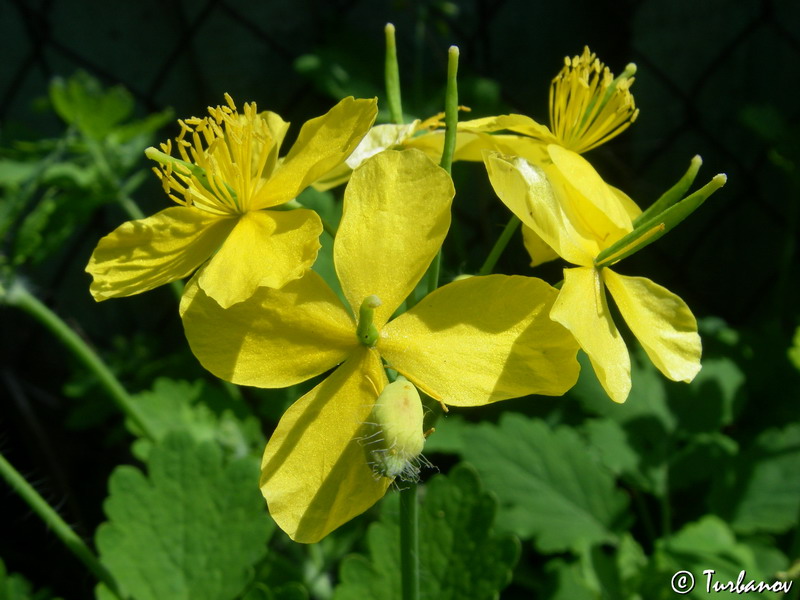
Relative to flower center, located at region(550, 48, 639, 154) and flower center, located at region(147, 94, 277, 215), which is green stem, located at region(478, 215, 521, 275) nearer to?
flower center, located at region(550, 48, 639, 154)

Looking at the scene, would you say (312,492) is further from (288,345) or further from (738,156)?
(738,156)

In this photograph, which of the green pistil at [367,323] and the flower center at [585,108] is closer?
the green pistil at [367,323]

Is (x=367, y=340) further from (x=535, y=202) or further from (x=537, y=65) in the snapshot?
(x=537, y=65)

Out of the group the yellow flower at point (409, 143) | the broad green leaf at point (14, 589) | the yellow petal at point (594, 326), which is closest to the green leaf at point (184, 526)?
the broad green leaf at point (14, 589)

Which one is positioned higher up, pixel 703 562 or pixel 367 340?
pixel 367 340

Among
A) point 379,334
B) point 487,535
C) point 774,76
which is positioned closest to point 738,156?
point 774,76

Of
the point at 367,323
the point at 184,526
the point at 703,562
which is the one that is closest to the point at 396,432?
the point at 367,323

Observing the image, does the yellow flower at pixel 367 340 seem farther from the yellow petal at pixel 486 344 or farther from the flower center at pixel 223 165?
the flower center at pixel 223 165
